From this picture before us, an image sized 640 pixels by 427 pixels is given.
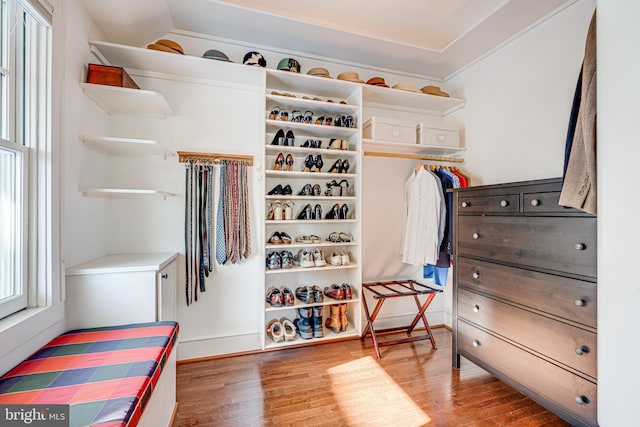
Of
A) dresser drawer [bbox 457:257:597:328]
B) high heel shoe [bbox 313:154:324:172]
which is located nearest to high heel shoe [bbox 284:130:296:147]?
high heel shoe [bbox 313:154:324:172]

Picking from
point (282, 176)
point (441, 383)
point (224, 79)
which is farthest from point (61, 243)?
point (441, 383)

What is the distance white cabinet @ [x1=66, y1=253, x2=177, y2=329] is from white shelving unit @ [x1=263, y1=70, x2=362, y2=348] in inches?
32.7

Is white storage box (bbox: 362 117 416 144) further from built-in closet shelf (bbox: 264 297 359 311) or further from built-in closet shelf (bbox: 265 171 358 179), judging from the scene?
built-in closet shelf (bbox: 264 297 359 311)

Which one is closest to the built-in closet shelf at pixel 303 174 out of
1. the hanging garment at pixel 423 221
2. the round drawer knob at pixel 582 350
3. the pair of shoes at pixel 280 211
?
the pair of shoes at pixel 280 211

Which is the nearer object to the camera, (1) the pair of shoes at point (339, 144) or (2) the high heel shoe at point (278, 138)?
(2) the high heel shoe at point (278, 138)

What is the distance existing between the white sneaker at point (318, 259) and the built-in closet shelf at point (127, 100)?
1628 millimetres

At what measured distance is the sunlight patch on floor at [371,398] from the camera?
1.46 m

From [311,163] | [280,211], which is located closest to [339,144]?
[311,163]

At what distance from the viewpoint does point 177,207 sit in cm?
217

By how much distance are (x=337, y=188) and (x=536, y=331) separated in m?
1.63

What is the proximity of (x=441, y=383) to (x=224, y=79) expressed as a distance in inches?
111

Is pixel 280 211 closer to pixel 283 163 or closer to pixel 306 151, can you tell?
pixel 283 163

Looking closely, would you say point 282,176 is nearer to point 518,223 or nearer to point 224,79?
point 224,79

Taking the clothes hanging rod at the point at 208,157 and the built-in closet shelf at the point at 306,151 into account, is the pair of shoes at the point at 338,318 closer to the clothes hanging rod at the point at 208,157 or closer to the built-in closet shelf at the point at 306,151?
the built-in closet shelf at the point at 306,151
